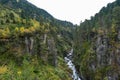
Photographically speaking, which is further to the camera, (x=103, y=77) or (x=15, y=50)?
(x=103, y=77)

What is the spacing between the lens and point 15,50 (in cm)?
11038

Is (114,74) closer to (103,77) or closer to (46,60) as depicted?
(103,77)

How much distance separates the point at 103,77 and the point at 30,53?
32.7 m

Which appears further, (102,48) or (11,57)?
(102,48)

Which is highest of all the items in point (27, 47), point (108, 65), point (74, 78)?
point (27, 47)

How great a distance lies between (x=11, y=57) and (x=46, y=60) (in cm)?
2590

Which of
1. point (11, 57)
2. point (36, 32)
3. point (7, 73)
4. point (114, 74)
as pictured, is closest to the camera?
point (7, 73)

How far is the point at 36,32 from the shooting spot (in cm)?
13025

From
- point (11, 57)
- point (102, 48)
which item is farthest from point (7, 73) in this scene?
point (102, 48)

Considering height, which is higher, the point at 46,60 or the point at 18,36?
the point at 18,36

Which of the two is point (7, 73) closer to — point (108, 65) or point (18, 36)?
point (18, 36)

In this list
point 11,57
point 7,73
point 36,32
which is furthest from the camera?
point 36,32

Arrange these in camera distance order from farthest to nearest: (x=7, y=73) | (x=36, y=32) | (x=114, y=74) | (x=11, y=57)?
(x=36, y=32), (x=114, y=74), (x=11, y=57), (x=7, y=73)

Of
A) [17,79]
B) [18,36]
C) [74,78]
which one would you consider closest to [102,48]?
[74,78]
